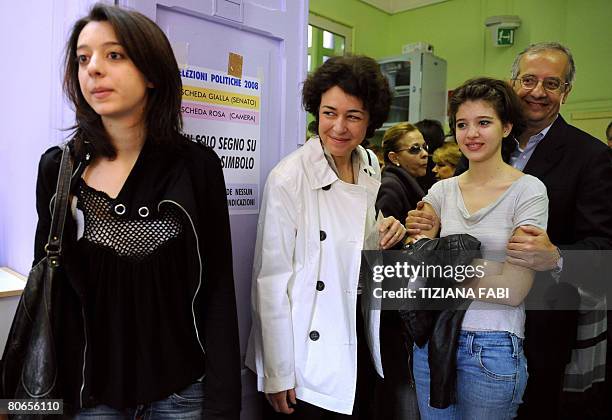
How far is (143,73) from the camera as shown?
1074 millimetres

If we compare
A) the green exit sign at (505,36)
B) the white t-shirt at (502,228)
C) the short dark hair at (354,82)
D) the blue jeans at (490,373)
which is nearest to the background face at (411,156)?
the short dark hair at (354,82)

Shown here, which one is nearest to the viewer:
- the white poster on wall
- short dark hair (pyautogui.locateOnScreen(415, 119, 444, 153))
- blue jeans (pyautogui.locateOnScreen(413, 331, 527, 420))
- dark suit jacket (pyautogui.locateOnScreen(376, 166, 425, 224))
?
blue jeans (pyautogui.locateOnScreen(413, 331, 527, 420))

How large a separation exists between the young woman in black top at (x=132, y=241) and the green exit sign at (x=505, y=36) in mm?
4573

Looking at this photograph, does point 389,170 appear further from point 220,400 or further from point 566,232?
point 220,400

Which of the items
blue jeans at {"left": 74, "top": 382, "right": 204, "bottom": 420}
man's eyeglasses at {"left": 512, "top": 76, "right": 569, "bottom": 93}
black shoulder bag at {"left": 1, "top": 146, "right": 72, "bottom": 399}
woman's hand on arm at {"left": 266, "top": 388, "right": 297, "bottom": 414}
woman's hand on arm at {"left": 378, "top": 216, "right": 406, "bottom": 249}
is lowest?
woman's hand on arm at {"left": 266, "top": 388, "right": 297, "bottom": 414}

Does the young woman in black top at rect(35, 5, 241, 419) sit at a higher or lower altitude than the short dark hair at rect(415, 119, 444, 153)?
lower

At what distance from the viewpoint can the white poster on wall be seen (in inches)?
61.3

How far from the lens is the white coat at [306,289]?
4.76 ft

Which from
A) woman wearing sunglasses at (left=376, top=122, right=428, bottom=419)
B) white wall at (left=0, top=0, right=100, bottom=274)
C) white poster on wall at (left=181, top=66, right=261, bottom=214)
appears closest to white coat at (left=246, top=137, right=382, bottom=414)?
woman wearing sunglasses at (left=376, top=122, right=428, bottom=419)

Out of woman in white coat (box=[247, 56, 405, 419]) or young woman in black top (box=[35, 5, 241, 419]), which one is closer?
young woman in black top (box=[35, 5, 241, 419])

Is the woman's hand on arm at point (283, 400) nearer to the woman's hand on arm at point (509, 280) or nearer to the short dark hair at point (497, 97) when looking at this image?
the woman's hand on arm at point (509, 280)

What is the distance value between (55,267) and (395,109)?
4.90 m

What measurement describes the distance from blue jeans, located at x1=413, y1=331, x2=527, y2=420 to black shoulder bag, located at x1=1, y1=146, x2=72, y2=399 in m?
1.00

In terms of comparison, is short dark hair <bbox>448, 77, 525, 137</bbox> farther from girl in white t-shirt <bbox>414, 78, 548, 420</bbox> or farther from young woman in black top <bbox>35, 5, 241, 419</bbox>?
young woman in black top <bbox>35, 5, 241, 419</bbox>
